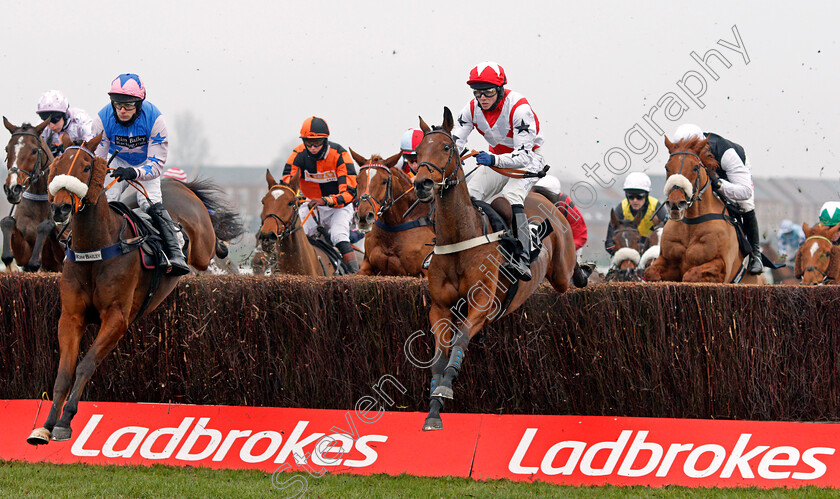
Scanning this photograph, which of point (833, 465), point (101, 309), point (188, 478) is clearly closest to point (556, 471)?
point (833, 465)

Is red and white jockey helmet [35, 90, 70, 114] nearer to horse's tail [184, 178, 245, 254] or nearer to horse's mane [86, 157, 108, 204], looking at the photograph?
horse's tail [184, 178, 245, 254]

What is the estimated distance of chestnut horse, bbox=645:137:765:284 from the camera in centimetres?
845

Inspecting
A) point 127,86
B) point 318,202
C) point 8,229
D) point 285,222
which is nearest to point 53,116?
point 8,229

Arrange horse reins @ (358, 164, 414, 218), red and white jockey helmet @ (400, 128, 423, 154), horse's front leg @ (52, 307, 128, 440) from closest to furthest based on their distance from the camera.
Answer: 1. horse's front leg @ (52, 307, 128, 440)
2. horse reins @ (358, 164, 414, 218)
3. red and white jockey helmet @ (400, 128, 423, 154)

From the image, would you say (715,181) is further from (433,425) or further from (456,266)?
(433,425)

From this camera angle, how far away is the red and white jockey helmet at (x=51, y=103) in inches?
365

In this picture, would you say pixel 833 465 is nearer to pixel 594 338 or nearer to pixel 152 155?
pixel 594 338

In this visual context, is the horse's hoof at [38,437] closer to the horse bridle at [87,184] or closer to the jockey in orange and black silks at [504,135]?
the horse bridle at [87,184]

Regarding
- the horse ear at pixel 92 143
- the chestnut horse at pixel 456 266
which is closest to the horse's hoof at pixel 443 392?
the chestnut horse at pixel 456 266

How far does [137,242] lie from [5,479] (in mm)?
1656

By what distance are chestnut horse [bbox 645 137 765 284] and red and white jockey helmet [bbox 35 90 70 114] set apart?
19.0ft

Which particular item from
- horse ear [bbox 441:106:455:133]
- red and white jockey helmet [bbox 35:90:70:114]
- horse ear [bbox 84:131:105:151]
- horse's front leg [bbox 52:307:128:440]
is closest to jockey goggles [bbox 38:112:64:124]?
red and white jockey helmet [bbox 35:90:70:114]

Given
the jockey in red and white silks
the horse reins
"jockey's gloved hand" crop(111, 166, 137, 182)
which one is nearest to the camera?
"jockey's gloved hand" crop(111, 166, 137, 182)

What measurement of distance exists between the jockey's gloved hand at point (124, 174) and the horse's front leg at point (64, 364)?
100cm
